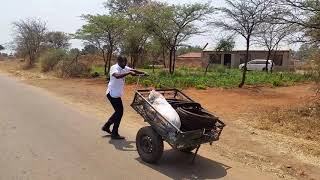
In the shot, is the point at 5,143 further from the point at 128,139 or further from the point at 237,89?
the point at 237,89

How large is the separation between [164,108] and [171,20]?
22.2 meters

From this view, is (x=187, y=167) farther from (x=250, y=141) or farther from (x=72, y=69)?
(x=72, y=69)

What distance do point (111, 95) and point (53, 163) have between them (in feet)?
7.13

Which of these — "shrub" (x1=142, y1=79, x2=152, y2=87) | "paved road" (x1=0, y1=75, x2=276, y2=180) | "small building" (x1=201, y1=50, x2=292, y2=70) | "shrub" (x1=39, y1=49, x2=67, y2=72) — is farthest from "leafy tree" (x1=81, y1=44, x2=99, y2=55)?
"paved road" (x1=0, y1=75, x2=276, y2=180)

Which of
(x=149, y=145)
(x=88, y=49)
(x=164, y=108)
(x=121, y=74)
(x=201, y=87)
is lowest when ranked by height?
(x=201, y=87)

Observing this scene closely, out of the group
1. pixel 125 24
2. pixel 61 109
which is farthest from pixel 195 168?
pixel 125 24

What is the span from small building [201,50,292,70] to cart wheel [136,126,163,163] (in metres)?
40.3

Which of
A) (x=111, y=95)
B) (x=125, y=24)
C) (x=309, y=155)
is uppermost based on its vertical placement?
(x=125, y=24)

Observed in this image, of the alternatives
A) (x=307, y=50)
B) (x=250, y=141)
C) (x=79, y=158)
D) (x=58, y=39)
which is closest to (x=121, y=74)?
(x=79, y=158)

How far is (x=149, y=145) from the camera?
7.29m

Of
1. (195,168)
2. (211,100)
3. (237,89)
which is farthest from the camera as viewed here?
(237,89)

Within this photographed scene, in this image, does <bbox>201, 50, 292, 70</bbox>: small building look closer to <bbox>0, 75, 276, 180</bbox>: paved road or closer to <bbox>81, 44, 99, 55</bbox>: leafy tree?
<bbox>81, 44, 99, 55</bbox>: leafy tree

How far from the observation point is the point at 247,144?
8992 millimetres

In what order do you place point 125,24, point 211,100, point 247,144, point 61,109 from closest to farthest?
point 247,144 → point 61,109 → point 211,100 → point 125,24
